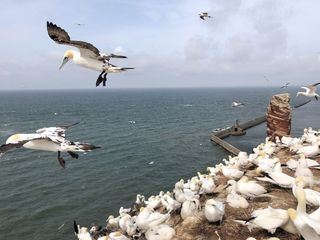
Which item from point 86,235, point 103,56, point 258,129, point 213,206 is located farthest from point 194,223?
point 258,129

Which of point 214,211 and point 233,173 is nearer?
point 214,211

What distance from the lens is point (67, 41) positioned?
25.0 ft

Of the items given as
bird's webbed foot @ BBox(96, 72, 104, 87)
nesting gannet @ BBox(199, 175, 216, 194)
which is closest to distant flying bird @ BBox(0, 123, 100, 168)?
bird's webbed foot @ BBox(96, 72, 104, 87)

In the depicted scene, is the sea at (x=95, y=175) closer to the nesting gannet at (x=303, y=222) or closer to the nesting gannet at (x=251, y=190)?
the nesting gannet at (x=251, y=190)

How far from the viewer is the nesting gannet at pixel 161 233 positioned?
33.4ft

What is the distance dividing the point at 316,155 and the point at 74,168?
36.5 m

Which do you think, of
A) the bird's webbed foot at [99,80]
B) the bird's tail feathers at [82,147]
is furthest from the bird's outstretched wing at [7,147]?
the bird's webbed foot at [99,80]

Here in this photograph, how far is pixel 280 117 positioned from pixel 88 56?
123ft

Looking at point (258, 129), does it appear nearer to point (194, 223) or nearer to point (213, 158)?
point (213, 158)

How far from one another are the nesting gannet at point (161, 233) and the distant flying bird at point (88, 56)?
4921mm

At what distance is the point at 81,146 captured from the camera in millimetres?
7773

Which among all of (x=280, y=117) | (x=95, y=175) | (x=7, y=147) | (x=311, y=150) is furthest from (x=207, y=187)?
(x=95, y=175)

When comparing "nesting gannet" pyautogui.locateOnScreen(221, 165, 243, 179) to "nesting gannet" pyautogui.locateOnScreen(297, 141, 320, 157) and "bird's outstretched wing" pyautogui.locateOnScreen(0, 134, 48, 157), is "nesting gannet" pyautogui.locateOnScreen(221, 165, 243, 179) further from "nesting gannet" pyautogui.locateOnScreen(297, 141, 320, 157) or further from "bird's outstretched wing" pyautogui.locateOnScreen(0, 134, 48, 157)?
"bird's outstretched wing" pyautogui.locateOnScreen(0, 134, 48, 157)

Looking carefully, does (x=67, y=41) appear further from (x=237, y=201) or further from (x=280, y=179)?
(x=280, y=179)
